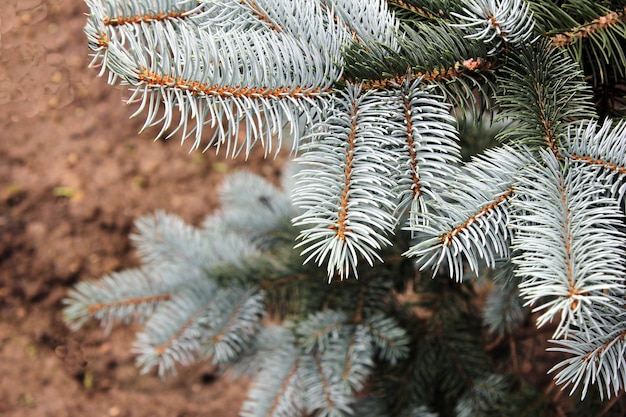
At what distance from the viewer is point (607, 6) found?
553mm

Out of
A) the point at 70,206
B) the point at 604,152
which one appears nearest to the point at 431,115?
the point at 604,152

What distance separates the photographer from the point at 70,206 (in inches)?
69.2

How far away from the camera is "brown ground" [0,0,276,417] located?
61.4 inches

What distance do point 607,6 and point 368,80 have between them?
0.26 metres

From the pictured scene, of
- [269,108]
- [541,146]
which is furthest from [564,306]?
[269,108]

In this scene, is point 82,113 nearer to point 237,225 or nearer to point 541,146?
point 237,225

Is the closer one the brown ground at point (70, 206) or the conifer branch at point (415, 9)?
the conifer branch at point (415, 9)

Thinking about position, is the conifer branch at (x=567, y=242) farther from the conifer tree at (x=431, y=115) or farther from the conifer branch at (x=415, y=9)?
the conifer branch at (x=415, y=9)

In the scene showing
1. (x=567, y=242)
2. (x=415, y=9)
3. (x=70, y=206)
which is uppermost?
(x=415, y=9)

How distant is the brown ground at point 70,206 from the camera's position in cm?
156

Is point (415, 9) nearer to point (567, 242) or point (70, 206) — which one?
point (567, 242)

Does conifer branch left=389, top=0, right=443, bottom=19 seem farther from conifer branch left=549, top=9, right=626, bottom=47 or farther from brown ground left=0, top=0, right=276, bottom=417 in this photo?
brown ground left=0, top=0, right=276, bottom=417

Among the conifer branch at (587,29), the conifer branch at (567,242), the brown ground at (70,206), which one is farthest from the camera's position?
the brown ground at (70,206)

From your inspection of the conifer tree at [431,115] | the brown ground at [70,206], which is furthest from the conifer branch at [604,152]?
the brown ground at [70,206]
